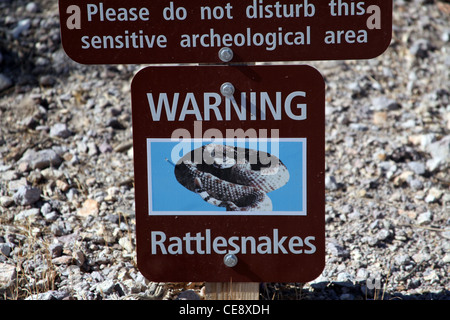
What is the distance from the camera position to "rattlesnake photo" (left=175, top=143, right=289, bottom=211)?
6.08 feet

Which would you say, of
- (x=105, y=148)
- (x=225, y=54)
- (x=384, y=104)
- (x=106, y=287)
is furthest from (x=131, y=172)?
(x=384, y=104)

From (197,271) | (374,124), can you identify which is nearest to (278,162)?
(197,271)

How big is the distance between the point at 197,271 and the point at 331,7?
1056 millimetres

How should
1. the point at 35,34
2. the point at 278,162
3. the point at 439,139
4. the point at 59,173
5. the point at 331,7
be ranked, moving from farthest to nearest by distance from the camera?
1. the point at 35,34
2. the point at 439,139
3. the point at 59,173
4. the point at 278,162
5. the point at 331,7

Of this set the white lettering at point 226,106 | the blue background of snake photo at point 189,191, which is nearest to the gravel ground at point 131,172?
the blue background of snake photo at point 189,191

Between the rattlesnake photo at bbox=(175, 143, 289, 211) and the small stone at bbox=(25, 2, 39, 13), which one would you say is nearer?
the rattlesnake photo at bbox=(175, 143, 289, 211)

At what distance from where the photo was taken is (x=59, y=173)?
10.2 ft

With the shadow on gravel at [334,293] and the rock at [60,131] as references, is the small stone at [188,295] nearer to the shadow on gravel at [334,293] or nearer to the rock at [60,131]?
the shadow on gravel at [334,293]

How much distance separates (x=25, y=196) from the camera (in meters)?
2.86

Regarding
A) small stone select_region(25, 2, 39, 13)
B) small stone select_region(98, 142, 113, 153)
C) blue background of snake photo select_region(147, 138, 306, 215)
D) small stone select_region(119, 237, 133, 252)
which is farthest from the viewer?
small stone select_region(25, 2, 39, 13)

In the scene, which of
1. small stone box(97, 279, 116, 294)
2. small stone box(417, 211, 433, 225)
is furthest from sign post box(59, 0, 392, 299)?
small stone box(417, 211, 433, 225)

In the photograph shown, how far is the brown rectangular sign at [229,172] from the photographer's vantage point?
1807 mm

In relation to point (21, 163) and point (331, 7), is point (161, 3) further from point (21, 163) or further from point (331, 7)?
point (21, 163)

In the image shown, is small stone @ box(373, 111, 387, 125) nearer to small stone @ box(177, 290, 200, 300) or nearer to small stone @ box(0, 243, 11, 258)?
small stone @ box(177, 290, 200, 300)
